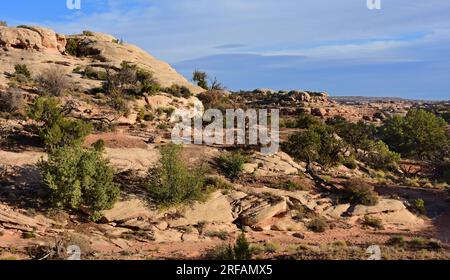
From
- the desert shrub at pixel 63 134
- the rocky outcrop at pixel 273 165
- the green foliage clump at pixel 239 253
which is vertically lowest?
the green foliage clump at pixel 239 253

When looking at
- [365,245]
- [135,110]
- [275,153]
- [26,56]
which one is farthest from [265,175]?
[26,56]

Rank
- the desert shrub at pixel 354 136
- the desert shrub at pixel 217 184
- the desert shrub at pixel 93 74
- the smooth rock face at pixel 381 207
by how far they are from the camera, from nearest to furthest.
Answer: the desert shrub at pixel 217 184, the smooth rock face at pixel 381 207, the desert shrub at pixel 354 136, the desert shrub at pixel 93 74

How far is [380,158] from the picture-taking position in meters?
33.4

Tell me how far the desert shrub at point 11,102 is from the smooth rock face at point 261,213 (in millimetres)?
16140

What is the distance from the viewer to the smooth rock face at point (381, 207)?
2134 centimetres

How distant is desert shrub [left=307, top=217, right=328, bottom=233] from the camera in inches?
760

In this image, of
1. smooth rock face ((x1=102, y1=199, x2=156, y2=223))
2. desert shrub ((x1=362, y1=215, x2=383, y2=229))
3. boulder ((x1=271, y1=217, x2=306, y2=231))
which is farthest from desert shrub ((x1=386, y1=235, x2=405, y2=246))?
smooth rock face ((x1=102, y1=199, x2=156, y2=223))

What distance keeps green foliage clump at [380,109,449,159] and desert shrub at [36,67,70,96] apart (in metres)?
31.0

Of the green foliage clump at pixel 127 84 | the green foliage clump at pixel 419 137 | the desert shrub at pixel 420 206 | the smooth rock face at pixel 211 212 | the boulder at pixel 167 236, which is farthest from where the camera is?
the green foliage clump at pixel 419 137

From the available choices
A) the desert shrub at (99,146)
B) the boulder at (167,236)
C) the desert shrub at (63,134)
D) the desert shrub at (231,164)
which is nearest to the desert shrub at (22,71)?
the desert shrub at (63,134)

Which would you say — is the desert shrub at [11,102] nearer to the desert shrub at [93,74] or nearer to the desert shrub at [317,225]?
the desert shrub at [93,74]

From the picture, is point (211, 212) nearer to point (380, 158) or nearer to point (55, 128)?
point (55, 128)

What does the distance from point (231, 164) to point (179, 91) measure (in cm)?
1741

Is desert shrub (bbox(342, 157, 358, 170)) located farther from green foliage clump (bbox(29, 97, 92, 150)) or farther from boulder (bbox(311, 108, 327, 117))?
boulder (bbox(311, 108, 327, 117))
